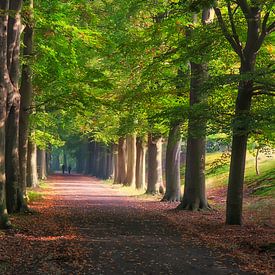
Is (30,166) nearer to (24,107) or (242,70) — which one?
(24,107)

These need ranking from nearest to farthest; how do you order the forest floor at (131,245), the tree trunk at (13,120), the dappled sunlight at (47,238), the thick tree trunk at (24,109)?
Result: the forest floor at (131,245)
the dappled sunlight at (47,238)
the tree trunk at (13,120)
the thick tree trunk at (24,109)

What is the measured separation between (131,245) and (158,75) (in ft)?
33.9

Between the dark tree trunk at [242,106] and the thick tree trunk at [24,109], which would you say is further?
the thick tree trunk at [24,109]

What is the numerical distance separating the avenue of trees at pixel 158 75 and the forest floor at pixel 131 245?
1.39 metres

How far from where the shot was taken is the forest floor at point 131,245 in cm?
924

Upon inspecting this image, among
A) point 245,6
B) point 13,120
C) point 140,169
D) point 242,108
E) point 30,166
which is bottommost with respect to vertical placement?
point 140,169

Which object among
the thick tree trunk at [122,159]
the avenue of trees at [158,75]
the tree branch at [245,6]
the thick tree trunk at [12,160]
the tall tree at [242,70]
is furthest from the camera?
the thick tree trunk at [122,159]

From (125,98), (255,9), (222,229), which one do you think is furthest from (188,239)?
(125,98)

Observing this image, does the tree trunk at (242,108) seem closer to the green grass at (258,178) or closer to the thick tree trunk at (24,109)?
the thick tree trunk at (24,109)

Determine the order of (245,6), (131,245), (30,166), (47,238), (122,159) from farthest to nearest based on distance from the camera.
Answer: (122,159), (30,166), (245,6), (47,238), (131,245)

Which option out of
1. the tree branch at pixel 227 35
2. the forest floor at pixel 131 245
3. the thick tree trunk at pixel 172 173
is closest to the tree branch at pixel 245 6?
the tree branch at pixel 227 35

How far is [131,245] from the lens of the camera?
11719mm

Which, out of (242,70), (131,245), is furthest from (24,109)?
(131,245)

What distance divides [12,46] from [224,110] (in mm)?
6924
